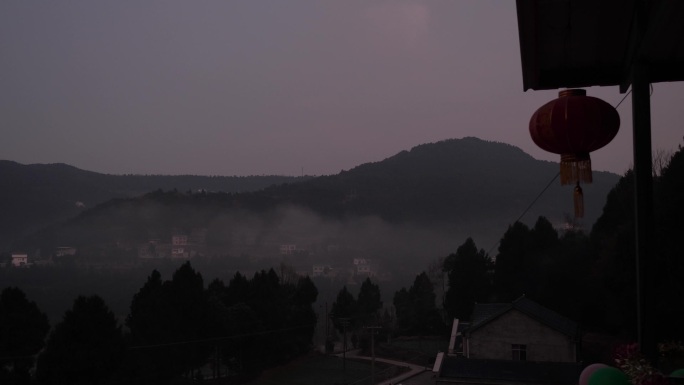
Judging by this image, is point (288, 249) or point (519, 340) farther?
point (288, 249)

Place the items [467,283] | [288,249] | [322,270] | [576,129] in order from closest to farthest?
1. [576,129]
2. [467,283]
3. [322,270]
4. [288,249]

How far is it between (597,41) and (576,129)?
48cm

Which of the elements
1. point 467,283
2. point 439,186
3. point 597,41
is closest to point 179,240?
point 439,186

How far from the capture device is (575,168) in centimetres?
361

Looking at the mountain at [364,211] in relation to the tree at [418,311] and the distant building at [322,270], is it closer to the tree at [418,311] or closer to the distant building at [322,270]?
the distant building at [322,270]

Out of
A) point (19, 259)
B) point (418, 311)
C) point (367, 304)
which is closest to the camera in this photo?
point (418, 311)

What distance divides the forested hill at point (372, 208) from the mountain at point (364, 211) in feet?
0.39

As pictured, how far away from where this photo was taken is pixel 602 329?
2145 centimetres

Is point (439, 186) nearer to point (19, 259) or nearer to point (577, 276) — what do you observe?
point (19, 259)

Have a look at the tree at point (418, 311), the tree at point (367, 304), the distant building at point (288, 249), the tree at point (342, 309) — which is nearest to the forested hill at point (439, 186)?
the distant building at point (288, 249)

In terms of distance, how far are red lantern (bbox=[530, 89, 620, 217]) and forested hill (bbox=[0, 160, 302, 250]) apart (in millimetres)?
77236

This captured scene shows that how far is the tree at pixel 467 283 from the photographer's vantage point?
29.0 metres

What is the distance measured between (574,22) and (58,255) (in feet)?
213

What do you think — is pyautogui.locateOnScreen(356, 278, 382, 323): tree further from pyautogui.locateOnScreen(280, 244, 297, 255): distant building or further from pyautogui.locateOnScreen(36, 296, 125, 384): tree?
pyautogui.locateOnScreen(280, 244, 297, 255): distant building
